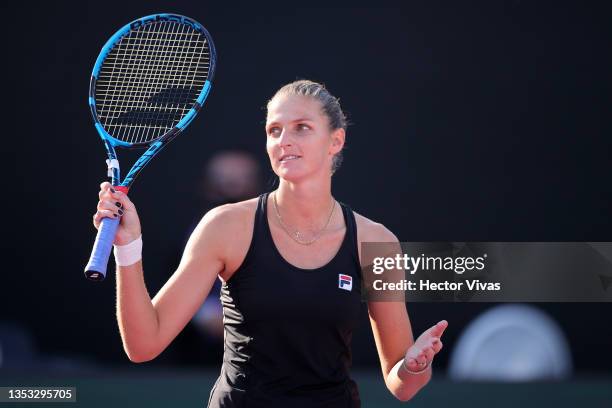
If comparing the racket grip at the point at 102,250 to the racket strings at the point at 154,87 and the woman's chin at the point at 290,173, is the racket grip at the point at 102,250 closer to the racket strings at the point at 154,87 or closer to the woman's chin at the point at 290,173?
the woman's chin at the point at 290,173

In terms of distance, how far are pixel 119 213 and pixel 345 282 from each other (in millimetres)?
624

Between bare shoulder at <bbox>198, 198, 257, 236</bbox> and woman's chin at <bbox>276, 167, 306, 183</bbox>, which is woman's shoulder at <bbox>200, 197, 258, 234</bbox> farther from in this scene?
woman's chin at <bbox>276, 167, 306, 183</bbox>

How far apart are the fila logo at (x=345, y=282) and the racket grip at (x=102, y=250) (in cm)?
61

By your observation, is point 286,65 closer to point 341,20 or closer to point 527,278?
point 341,20

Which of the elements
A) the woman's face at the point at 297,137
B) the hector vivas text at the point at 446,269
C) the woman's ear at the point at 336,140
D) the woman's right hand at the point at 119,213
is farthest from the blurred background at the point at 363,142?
the woman's right hand at the point at 119,213

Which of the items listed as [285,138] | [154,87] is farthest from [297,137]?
[154,87]

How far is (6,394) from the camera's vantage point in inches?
174

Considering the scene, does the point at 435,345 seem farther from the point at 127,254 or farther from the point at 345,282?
the point at 127,254

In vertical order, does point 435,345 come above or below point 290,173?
below

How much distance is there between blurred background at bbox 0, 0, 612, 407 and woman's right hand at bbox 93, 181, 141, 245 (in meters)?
3.14

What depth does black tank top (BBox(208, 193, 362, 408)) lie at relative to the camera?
2486 millimetres

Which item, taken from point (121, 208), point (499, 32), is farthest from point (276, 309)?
point (499, 32)

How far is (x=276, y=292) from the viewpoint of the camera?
8.17ft

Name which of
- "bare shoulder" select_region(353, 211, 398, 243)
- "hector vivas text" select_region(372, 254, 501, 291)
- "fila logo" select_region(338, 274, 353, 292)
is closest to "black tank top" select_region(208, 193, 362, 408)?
"fila logo" select_region(338, 274, 353, 292)
